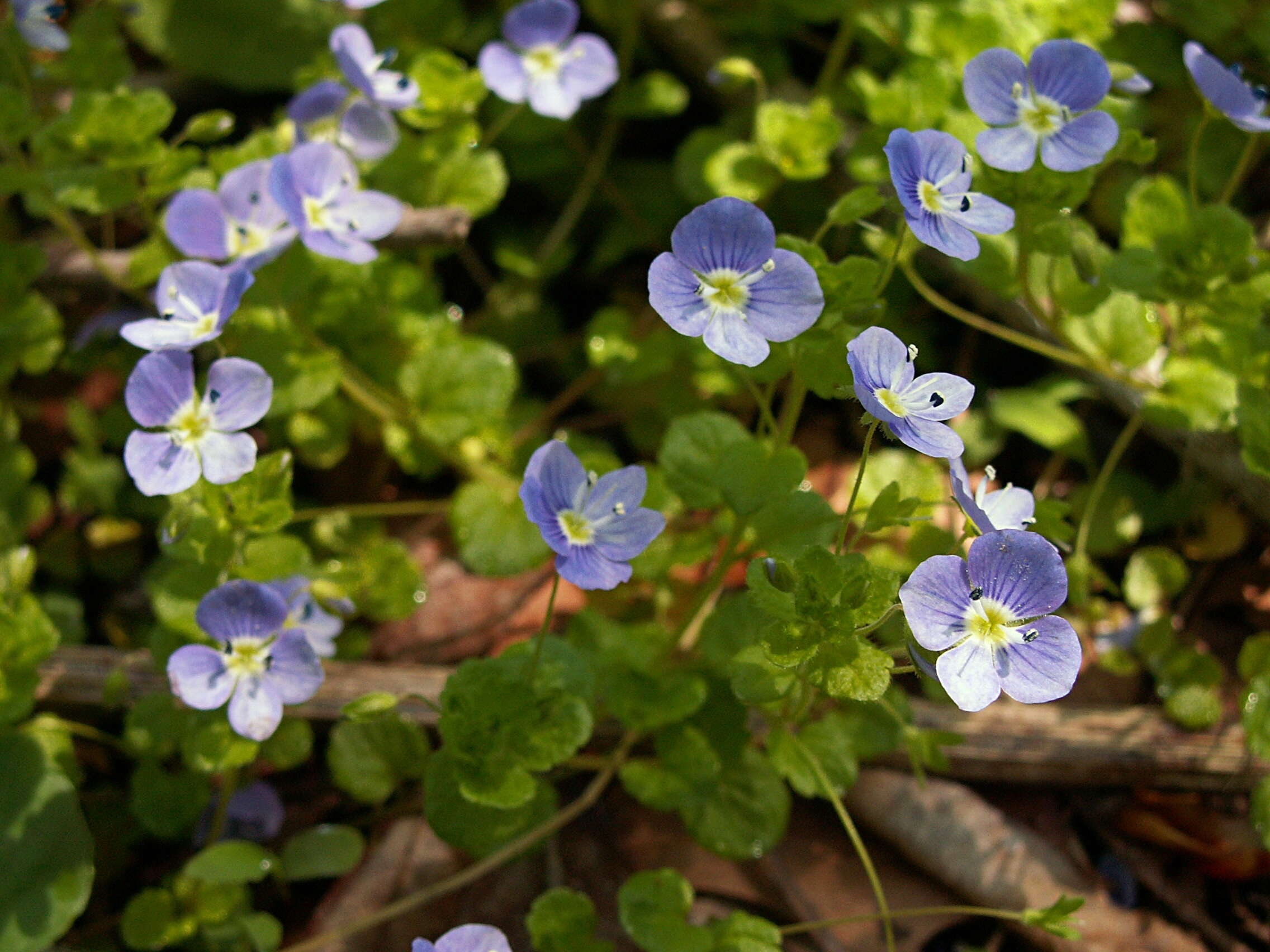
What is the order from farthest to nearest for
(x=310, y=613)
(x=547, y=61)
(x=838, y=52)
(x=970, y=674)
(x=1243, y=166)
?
(x=838, y=52) < (x=547, y=61) < (x=1243, y=166) < (x=310, y=613) < (x=970, y=674)

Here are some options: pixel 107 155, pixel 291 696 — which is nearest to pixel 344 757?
pixel 291 696

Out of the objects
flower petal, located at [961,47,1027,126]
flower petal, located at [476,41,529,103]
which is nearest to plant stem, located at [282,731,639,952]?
flower petal, located at [961,47,1027,126]

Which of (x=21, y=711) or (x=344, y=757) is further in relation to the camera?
(x=344, y=757)

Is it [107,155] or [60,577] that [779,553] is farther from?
[60,577]

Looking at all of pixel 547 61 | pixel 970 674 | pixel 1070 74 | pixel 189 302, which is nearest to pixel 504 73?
pixel 547 61

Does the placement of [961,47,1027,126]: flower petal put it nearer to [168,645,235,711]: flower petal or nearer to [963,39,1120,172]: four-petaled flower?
[963,39,1120,172]: four-petaled flower

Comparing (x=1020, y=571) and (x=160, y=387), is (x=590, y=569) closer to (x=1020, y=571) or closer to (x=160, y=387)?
(x=1020, y=571)
